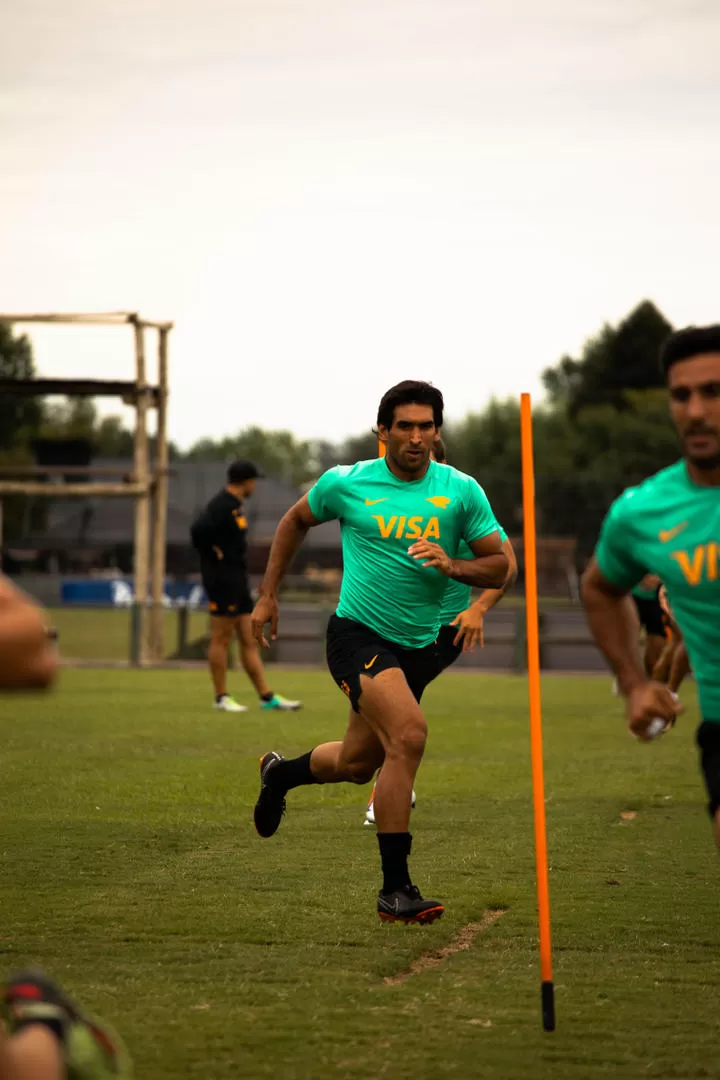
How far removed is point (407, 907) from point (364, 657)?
110cm

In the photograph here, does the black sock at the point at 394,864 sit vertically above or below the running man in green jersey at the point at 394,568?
below

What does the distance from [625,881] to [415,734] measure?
1.39 meters

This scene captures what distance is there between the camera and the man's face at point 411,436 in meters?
6.53

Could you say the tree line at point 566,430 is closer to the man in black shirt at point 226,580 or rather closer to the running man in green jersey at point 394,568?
the man in black shirt at point 226,580

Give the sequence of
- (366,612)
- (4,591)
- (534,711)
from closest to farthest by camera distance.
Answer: (4,591) < (534,711) < (366,612)

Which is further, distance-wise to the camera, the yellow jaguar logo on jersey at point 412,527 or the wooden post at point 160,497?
the wooden post at point 160,497

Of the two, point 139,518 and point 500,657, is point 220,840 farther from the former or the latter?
point 500,657

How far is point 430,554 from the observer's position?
6148 mm

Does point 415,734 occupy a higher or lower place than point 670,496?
lower

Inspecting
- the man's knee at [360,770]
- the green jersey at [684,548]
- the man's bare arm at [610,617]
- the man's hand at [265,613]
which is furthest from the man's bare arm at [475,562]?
the green jersey at [684,548]

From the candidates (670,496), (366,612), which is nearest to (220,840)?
(366,612)

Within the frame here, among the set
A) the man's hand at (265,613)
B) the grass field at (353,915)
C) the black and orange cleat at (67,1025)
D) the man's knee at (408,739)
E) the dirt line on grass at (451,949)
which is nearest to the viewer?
the black and orange cleat at (67,1025)

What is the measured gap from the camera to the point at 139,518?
2342cm

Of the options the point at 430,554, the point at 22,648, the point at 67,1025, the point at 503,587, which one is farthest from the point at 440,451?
the point at 22,648
